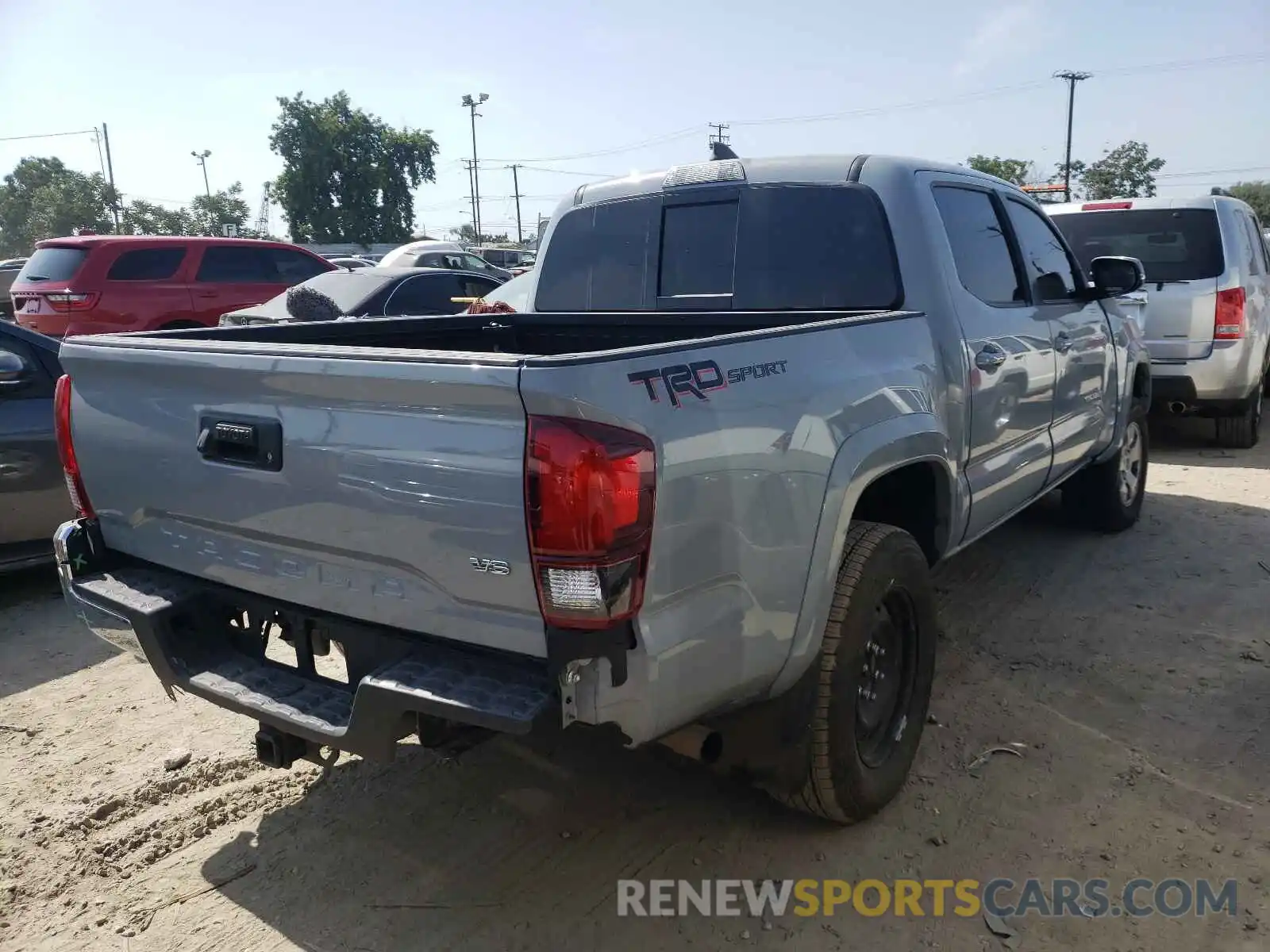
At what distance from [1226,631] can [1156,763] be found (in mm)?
1439

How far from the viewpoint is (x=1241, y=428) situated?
8242 millimetres

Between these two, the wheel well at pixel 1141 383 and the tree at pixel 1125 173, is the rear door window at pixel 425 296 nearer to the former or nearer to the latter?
the wheel well at pixel 1141 383

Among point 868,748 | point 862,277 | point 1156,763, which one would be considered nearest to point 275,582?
point 868,748

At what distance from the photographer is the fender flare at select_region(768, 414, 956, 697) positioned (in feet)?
8.07

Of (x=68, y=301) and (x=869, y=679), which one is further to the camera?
(x=68, y=301)

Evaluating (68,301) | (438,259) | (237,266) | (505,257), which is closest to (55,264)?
(68,301)

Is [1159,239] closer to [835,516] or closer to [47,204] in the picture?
[835,516]

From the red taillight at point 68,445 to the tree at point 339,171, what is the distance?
2438 inches

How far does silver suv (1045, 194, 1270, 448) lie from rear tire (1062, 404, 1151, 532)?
1.90m

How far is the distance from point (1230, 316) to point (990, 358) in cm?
534

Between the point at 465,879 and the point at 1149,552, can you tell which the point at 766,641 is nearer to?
the point at 465,879

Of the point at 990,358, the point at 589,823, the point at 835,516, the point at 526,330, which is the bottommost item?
the point at 589,823

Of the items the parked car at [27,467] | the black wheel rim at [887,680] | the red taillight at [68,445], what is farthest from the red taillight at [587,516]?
the parked car at [27,467]

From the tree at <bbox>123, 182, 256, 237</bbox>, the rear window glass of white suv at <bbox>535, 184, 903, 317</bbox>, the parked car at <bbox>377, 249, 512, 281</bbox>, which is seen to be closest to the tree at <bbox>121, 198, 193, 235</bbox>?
the tree at <bbox>123, 182, 256, 237</bbox>
